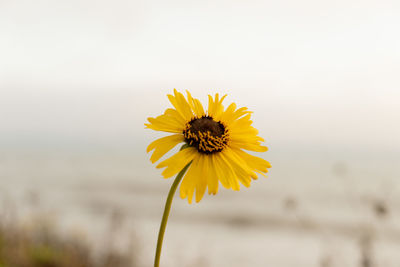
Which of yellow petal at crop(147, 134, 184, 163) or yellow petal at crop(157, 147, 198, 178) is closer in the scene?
yellow petal at crop(157, 147, 198, 178)

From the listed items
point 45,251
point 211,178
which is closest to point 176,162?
point 211,178

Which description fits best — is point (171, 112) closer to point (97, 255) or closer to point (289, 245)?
point (97, 255)

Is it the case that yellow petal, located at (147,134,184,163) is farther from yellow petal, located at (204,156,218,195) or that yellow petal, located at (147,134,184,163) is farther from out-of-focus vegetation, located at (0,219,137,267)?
out-of-focus vegetation, located at (0,219,137,267)

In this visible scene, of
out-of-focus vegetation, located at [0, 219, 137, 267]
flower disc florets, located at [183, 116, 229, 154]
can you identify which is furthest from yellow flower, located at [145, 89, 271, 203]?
out-of-focus vegetation, located at [0, 219, 137, 267]

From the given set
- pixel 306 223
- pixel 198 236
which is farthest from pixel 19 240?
pixel 306 223

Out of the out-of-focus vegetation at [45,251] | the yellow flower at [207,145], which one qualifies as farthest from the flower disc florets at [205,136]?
the out-of-focus vegetation at [45,251]

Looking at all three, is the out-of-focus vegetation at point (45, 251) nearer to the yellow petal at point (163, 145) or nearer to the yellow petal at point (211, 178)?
the yellow petal at point (163, 145)
